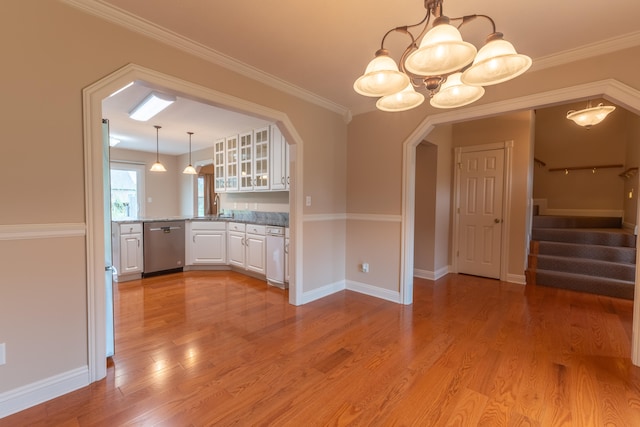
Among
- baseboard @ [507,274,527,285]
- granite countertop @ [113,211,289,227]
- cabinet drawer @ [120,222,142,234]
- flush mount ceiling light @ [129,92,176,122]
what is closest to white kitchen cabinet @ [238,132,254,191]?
granite countertop @ [113,211,289,227]

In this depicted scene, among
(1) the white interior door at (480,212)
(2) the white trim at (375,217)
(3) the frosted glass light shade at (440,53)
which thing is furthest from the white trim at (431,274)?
Result: (3) the frosted glass light shade at (440,53)

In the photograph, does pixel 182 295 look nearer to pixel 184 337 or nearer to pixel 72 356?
pixel 184 337

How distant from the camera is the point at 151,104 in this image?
337cm

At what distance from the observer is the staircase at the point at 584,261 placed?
3.62 m

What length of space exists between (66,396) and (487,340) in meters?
3.08

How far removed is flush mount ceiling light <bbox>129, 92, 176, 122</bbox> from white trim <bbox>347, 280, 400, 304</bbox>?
3.09 meters

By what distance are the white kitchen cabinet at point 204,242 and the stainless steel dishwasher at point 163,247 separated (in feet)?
0.45

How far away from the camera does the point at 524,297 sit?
3.55 m

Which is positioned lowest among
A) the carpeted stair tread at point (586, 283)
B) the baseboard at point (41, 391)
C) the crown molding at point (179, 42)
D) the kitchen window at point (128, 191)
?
the baseboard at point (41, 391)

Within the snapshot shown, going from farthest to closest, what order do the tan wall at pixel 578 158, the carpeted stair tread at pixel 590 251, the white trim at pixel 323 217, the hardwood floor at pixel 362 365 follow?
the tan wall at pixel 578 158 → the carpeted stair tread at pixel 590 251 → the white trim at pixel 323 217 → the hardwood floor at pixel 362 365

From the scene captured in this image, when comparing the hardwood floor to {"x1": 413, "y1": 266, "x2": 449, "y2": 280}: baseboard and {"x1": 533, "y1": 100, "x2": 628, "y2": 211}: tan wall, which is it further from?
{"x1": 533, "y1": 100, "x2": 628, "y2": 211}: tan wall

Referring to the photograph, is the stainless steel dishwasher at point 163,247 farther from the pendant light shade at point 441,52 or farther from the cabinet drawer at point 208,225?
the pendant light shade at point 441,52

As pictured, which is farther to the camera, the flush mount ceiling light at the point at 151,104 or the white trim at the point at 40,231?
the flush mount ceiling light at the point at 151,104

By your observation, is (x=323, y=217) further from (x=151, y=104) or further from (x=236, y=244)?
(x=151, y=104)
